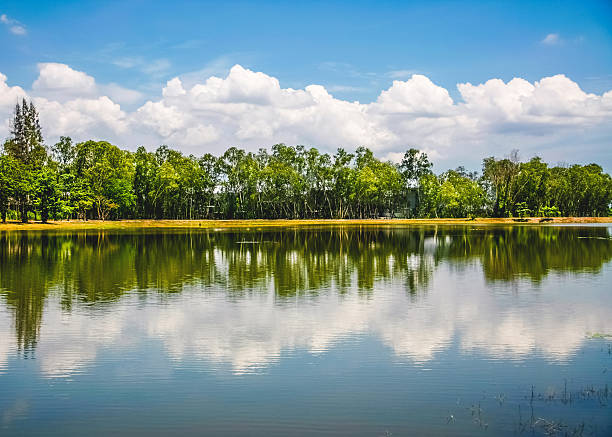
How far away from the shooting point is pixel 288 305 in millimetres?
22672

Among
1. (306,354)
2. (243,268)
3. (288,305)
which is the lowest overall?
(306,354)

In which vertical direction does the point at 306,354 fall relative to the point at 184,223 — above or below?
below

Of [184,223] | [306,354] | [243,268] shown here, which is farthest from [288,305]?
[184,223]

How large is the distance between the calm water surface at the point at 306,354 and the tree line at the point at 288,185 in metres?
90.3

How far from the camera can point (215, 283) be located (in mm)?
29141

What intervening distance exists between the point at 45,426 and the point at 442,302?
1630 cm

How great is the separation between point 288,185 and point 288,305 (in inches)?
4520

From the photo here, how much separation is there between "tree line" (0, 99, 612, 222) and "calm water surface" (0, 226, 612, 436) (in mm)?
90337

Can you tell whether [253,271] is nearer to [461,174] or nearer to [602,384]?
[602,384]

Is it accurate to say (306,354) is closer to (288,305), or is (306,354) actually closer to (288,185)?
(288,305)

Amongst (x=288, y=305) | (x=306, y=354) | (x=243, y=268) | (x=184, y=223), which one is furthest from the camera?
(x=184, y=223)

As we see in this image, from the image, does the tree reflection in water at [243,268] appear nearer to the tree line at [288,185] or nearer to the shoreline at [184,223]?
the shoreline at [184,223]

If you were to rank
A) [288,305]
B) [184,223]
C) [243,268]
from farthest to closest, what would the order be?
[184,223] → [243,268] → [288,305]

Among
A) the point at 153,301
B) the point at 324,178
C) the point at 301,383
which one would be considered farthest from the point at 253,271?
the point at 324,178
